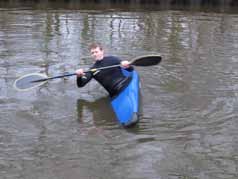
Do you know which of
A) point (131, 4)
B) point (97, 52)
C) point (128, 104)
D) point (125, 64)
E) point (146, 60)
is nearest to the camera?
point (128, 104)

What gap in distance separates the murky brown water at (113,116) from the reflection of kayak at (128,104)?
0.55 ft

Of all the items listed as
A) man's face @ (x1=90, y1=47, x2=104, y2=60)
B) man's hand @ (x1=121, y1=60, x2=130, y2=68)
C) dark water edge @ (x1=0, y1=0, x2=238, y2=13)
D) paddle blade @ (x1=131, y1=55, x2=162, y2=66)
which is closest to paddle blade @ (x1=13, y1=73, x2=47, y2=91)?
man's face @ (x1=90, y1=47, x2=104, y2=60)

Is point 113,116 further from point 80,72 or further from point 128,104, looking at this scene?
point 80,72

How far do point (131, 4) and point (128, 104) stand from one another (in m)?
15.3

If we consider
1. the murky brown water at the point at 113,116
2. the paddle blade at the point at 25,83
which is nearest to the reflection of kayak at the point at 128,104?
the murky brown water at the point at 113,116

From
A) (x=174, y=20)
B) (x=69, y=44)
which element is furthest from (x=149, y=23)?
(x=69, y=44)

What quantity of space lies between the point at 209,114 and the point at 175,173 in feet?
7.42

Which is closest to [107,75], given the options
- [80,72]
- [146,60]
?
[80,72]

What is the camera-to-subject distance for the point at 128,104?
7930 millimetres

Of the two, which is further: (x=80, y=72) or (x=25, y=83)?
(x=25, y=83)

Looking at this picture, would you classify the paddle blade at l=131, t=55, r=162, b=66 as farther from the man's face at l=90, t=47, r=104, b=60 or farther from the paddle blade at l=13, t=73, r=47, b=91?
the paddle blade at l=13, t=73, r=47, b=91

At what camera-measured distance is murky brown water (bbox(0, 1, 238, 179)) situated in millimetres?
6367

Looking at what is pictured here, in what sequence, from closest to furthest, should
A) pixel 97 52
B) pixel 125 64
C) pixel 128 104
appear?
pixel 128 104 → pixel 125 64 → pixel 97 52

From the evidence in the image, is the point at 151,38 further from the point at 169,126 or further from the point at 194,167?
the point at 194,167
